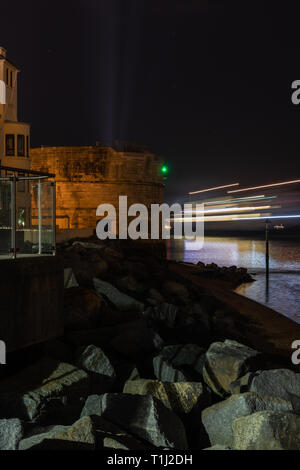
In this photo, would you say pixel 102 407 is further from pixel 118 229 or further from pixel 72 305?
pixel 118 229

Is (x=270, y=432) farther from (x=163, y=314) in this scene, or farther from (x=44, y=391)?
(x=163, y=314)

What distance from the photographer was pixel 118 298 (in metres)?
10.0

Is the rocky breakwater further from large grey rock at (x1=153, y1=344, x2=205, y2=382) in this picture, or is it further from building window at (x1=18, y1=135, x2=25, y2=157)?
building window at (x1=18, y1=135, x2=25, y2=157)

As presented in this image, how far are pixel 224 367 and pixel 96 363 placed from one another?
204 cm

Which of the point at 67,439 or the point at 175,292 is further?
the point at 175,292

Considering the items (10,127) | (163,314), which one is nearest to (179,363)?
(163,314)

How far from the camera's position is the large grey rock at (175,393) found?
17.7 feet

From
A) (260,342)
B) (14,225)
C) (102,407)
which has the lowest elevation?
(260,342)

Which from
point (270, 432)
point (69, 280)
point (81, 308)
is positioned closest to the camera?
point (270, 432)

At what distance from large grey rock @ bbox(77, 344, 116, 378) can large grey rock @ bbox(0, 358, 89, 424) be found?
0.97 feet

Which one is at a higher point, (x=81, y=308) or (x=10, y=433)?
(x=81, y=308)

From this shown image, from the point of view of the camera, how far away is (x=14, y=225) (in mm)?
5781
